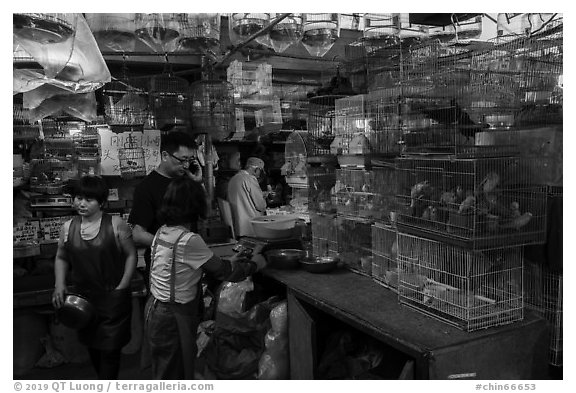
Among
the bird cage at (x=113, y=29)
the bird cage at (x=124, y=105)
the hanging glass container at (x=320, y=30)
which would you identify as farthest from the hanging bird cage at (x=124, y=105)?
the hanging glass container at (x=320, y=30)

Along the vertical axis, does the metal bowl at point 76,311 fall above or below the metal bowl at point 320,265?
below

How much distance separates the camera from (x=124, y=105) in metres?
5.11

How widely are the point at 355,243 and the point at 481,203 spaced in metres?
1.20

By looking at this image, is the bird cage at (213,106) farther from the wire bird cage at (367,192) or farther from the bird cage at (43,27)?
the bird cage at (43,27)

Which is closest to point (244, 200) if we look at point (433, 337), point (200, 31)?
point (200, 31)

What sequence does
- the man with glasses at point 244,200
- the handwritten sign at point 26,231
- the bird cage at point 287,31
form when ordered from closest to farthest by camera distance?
the bird cage at point 287,31 < the handwritten sign at point 26,231 < the man with glasses at point 244,200

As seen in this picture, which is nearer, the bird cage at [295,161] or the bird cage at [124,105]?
the bird cage at [124,105]

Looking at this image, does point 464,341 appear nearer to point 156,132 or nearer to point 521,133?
point 521,133

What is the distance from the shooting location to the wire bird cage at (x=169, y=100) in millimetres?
5102

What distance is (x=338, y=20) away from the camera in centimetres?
363

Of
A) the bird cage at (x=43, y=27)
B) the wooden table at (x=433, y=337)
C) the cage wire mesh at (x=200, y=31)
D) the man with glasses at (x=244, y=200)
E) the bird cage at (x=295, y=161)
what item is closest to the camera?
the bird cage at (x=43, y=27)

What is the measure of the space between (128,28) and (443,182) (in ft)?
7.79

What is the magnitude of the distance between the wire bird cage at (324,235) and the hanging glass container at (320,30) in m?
1.33

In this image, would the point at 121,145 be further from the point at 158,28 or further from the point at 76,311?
the point at 76,311
